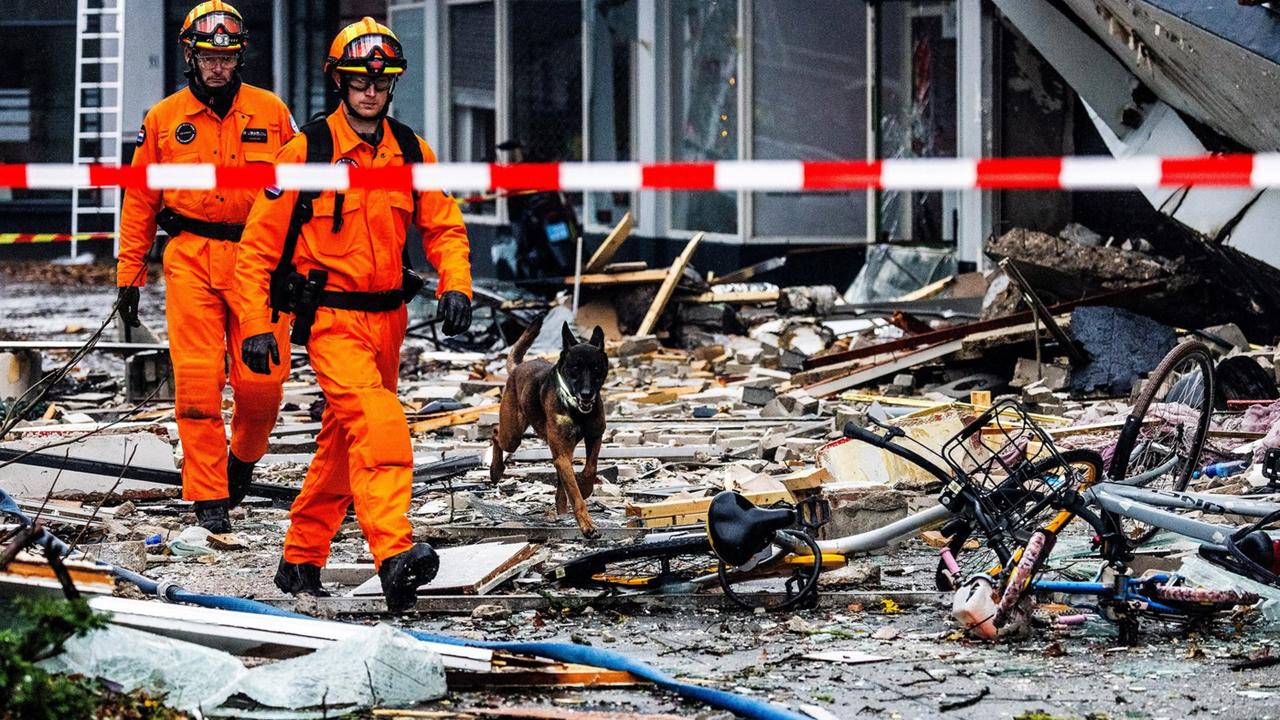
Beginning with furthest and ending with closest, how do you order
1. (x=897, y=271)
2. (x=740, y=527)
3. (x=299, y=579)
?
(x=897, y=271), (x=299, y=579), (x=740, y=527)

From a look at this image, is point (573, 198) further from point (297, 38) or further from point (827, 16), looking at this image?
point (297, 38)

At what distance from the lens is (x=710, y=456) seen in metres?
10.5

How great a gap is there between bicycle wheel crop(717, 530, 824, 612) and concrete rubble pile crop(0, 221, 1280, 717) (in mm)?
67

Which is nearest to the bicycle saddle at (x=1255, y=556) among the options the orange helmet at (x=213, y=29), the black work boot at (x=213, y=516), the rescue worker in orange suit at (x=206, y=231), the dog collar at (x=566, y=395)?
the dog collar at (x=566, y=395)

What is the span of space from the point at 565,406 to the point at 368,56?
2462mm

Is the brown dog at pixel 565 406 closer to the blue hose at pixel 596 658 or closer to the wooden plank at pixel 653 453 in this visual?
the wooden plank at pixel 653 453

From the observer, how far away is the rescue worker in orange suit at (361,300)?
21.4 ft

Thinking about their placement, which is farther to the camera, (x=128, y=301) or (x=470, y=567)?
(x=128, y=301)

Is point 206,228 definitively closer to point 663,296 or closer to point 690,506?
point 690,506

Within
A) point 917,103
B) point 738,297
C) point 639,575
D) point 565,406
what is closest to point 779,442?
point 565,406

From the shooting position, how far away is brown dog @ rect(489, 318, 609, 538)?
8594mm

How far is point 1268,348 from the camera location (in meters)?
11.7

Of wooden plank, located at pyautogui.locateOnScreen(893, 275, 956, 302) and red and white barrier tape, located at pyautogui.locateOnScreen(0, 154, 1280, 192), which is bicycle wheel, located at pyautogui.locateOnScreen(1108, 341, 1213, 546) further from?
wooden plank, located at pyautogui.locateOnScreen(893, 275, 956, 302)

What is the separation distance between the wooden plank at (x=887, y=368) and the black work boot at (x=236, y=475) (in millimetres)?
4598
